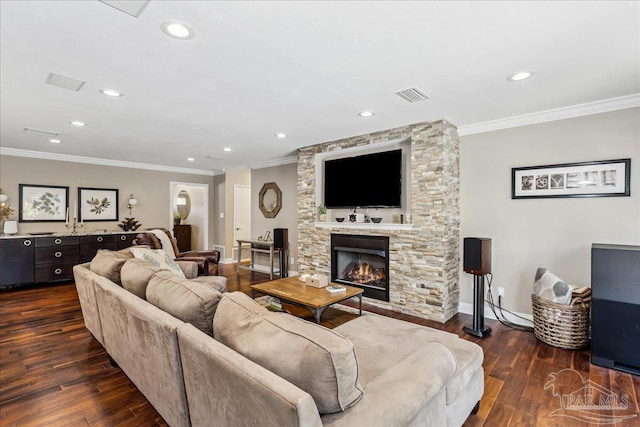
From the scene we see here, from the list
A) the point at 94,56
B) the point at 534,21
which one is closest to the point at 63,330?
the point at 94,56

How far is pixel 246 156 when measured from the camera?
19.6 ft

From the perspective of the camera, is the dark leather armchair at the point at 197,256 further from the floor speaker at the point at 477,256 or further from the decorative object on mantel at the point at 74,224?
the floor speaker at the point at 477,256

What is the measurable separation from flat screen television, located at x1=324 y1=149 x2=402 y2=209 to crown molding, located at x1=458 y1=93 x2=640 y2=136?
1.00 m

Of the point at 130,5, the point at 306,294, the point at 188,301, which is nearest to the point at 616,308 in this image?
the point at 306,294

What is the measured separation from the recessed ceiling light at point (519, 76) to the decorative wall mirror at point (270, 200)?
15.0 ft

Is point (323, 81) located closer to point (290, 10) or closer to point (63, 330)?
point (290, 10)

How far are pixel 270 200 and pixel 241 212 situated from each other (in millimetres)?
1785

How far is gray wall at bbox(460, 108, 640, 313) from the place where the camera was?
3066mm

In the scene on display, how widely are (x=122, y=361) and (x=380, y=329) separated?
1.86 m

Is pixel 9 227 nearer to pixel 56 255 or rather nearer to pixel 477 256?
pixel 56 255

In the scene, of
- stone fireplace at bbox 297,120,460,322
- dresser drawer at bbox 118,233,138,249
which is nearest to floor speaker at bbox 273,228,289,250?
stone fireplace at bbox 297,120,460,322

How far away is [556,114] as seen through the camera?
3350 mm

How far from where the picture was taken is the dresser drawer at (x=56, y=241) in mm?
5305

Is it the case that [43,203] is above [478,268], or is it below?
above
